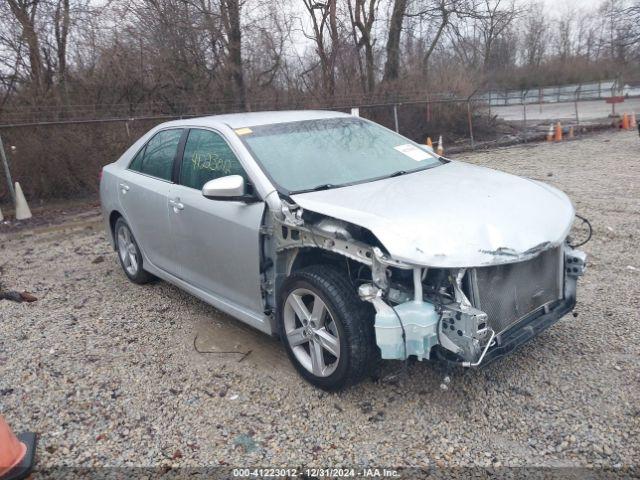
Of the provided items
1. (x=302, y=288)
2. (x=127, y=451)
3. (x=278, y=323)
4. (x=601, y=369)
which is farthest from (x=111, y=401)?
(x=601, y=369)

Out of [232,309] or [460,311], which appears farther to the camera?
[232,309]

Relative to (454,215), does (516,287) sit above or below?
below

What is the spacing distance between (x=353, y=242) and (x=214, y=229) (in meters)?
1.30

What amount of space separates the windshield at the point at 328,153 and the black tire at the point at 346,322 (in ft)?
2.18

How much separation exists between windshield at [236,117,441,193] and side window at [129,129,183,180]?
0.85 metres

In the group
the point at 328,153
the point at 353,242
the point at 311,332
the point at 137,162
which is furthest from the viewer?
the point at 137,162

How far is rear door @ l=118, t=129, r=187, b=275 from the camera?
15.1ft

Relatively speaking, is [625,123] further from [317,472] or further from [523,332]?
[317,472]

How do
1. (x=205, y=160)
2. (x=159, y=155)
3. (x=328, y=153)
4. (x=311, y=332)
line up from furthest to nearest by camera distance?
(x=159, y=155), (x=205, y=160), (x=328, y=153), (x=311, y=332)

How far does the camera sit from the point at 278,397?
3.45m

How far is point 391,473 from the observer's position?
2.72 metres

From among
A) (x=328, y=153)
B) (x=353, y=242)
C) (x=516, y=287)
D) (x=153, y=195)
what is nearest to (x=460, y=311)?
(x=516, y=287)

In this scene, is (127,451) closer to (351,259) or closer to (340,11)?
(351,259)

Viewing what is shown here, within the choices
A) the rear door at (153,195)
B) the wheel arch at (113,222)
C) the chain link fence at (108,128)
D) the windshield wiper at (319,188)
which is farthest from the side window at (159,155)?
the chain link fence at (108,128)
